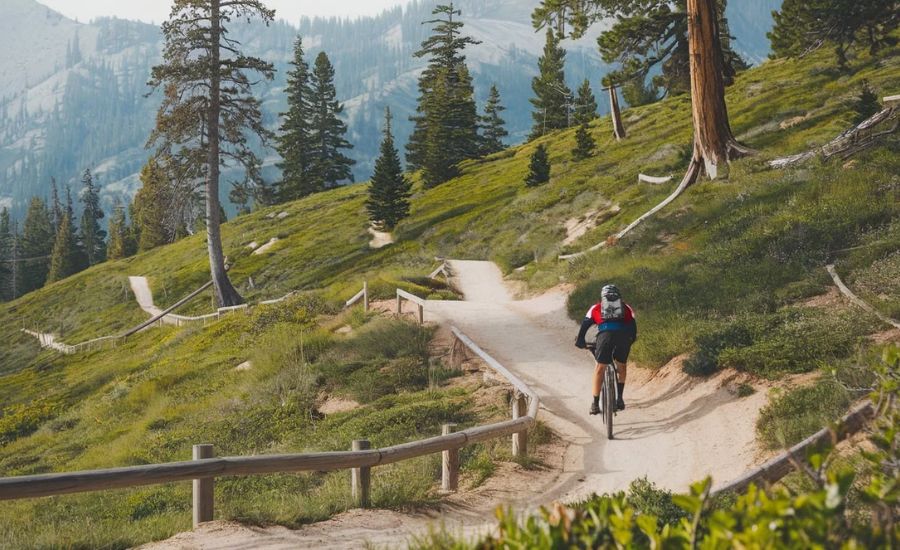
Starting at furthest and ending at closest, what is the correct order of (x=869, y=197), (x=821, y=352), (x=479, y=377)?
(x=869, y=197) → (x=479, y=377) → (x=821, y=352)

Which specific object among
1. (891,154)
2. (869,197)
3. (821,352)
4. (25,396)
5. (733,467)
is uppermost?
(891,154)

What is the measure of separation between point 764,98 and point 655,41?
1748 cm

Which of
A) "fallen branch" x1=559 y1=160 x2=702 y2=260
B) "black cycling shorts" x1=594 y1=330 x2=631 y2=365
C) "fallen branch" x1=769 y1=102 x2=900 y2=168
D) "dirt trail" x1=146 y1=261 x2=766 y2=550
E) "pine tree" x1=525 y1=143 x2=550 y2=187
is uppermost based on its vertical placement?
"pine tree" x1=525 y1=143 x2=550 y2=187

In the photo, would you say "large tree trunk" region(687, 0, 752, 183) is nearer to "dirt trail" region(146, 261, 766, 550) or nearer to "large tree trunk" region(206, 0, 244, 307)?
"dirt trail" region(146, 261, 766, 550)

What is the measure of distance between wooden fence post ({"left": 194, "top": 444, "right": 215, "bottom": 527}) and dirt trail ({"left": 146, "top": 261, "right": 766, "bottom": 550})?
0.13 meters

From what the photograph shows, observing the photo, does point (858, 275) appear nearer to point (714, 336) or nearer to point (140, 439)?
point (714, 336)

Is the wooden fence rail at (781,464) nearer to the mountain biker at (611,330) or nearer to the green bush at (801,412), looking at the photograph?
the green bush at (801,412)

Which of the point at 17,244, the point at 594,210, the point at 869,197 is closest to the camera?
the point at 869,197

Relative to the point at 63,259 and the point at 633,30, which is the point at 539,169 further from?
the point at 63,259

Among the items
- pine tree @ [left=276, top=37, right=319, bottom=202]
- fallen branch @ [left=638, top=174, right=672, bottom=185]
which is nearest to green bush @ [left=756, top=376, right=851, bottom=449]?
fallen branch @ [left=638, top=174, right=672, bottom=185]

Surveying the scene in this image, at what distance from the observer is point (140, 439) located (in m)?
14.1

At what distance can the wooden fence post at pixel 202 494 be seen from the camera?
6723 mm

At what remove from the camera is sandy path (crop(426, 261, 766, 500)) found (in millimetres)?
8305

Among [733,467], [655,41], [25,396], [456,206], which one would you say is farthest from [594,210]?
[25,396]
